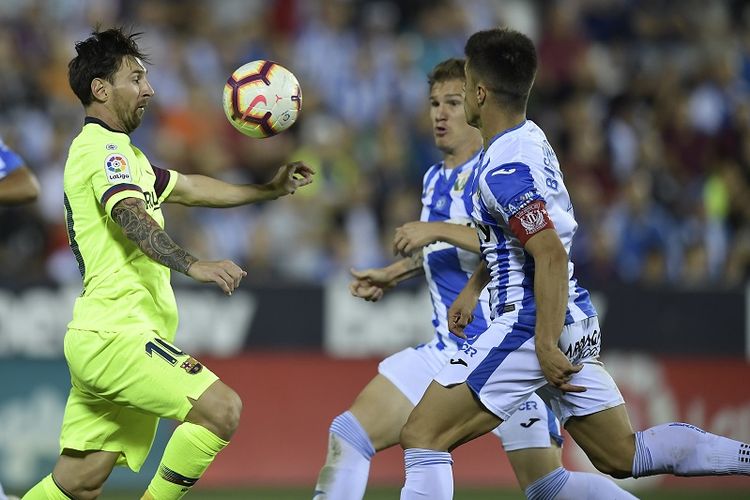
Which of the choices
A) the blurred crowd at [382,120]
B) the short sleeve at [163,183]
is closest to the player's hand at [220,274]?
the short sleeve at [163,183]

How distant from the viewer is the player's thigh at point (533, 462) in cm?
616

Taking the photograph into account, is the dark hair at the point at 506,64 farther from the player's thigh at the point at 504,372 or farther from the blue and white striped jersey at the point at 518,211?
the player's thigh at the point at 504,372

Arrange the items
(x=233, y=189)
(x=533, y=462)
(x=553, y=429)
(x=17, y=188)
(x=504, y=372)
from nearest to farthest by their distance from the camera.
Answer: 1. (x=504, y=372)
2. (x=533, y=462)
3. (x=553, y=429)
4. (x=233, y=189)
5. (x=17, y=188)

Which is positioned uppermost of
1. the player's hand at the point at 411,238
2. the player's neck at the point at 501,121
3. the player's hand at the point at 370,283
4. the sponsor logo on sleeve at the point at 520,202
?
the player's neck at the point at 501,121

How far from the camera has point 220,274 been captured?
5.34m

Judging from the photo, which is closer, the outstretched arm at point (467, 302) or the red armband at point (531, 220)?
the red armband at point (531, 220)

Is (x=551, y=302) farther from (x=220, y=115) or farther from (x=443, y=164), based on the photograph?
(x=220, y=115)

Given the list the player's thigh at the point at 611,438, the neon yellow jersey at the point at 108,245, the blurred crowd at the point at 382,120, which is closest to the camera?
the player's thigh at the point at 611,438

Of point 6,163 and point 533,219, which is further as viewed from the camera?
point 6,163

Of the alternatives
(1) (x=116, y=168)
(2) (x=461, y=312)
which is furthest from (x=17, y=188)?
(2) (x=461, y=312)

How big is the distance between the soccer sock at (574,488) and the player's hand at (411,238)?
1362mm

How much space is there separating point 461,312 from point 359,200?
6.51m

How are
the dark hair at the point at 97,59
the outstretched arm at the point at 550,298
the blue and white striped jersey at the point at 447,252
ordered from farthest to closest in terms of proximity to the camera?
the blue and white striped jersey at the point at 447,252
the dark hair at the point at 97,59
the outstretched arm at the point at 550,298

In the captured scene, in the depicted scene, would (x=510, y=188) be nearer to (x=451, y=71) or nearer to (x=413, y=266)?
(x=413, y=266)
